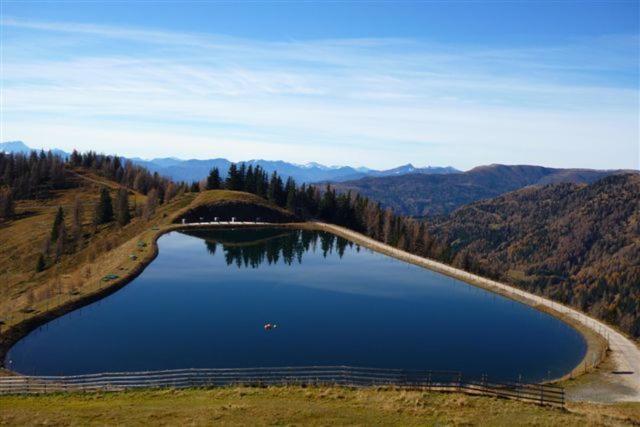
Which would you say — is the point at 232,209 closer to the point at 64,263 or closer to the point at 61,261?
the point at 61,261

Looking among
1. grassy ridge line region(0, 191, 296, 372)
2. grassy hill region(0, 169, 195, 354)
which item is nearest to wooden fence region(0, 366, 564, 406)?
grassy ridge line region(0, 191, 296, 372)

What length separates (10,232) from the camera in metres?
183

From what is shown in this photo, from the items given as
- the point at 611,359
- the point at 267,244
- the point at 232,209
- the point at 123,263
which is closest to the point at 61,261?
the point at 123,263

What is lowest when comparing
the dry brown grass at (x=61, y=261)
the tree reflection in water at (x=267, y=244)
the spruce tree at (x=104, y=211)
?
the dry brown grass at (x=61, y=261)

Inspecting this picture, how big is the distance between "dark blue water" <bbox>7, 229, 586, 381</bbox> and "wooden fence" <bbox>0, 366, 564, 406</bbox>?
374 cm

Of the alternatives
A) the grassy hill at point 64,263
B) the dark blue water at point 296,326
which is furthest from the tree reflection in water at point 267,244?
the grassy hill at point 64,263

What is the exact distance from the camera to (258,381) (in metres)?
46.7

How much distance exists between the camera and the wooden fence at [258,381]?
4325 cm

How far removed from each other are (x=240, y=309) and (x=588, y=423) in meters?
51.6

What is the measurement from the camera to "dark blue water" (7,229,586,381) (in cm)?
5738

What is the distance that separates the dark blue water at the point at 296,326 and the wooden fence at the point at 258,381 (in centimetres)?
374

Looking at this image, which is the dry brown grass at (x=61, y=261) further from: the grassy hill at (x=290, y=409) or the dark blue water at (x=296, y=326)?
the grassy hill at (x=290, y=409)

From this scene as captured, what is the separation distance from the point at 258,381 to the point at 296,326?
77.0 ft

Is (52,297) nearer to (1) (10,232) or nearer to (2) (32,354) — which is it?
(2) (32,354)
